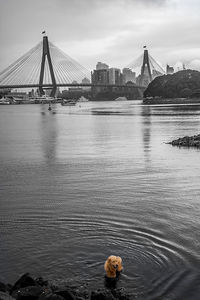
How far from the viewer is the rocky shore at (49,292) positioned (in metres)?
6.18

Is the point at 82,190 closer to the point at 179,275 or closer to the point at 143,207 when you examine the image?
the point at 143,207

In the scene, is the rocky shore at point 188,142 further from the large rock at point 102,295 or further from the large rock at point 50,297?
the large rock at point 50,297

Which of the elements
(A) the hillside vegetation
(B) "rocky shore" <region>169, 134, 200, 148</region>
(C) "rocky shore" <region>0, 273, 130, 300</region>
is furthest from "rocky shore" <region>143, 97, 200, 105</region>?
(C) "rocky shore" <region>0, 273, 130, 300</region>

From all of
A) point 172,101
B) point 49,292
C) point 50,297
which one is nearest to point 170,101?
point 172,101

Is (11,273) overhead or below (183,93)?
below

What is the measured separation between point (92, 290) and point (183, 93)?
150 meters

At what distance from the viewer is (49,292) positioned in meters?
6.25

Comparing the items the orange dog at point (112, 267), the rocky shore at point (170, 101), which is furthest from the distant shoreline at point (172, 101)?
the orange dog at point (112, 267)

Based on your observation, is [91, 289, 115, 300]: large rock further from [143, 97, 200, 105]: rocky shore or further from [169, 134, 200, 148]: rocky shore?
[143, 97, 200, 105]: rocky shore

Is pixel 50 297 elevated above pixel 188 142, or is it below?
below

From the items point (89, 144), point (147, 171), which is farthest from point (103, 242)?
point (89, 144)

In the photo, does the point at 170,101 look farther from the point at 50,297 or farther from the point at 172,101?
the point at 50,297

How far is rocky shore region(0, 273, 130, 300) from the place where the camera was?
6176mm

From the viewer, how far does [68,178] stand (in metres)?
16.5
